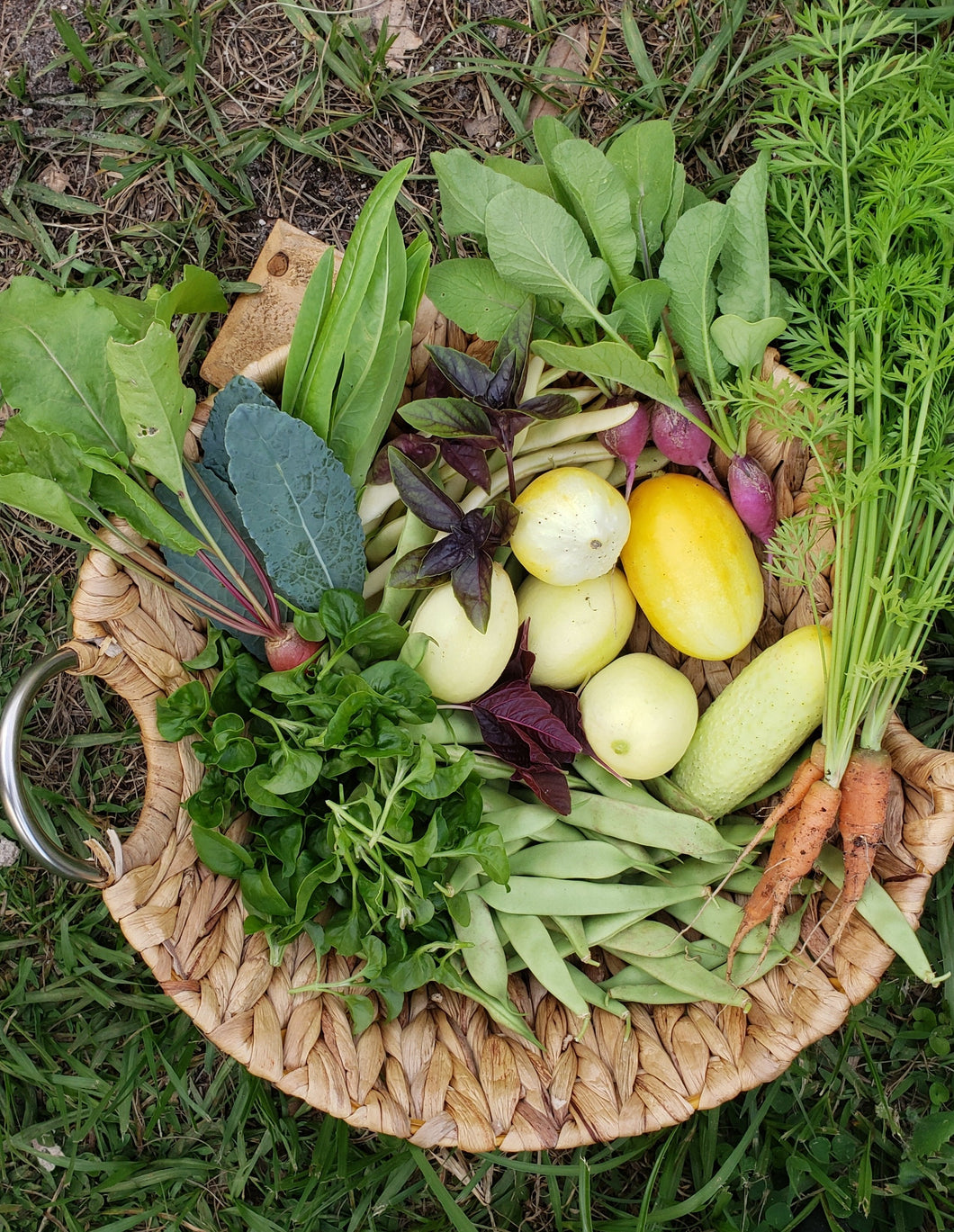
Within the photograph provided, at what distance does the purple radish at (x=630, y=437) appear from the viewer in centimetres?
150

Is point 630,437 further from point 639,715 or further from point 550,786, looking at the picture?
point 550,786

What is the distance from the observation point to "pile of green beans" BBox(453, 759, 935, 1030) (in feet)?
4.84

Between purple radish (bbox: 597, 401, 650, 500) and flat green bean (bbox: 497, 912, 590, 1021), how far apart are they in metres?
0.71

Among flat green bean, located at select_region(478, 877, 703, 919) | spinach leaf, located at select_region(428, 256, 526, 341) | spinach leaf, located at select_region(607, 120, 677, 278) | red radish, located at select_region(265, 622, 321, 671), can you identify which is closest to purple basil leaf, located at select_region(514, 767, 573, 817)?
flat green bean, located at select_region(478, 877, 703, 919)

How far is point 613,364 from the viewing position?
1358 millimetres

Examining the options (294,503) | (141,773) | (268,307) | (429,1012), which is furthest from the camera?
(141,773)

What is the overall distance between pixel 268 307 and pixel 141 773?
92cm

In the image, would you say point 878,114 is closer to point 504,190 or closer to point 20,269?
point 504,190

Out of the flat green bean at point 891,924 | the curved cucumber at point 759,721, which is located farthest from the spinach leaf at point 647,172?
the flat green bean at point 891,924

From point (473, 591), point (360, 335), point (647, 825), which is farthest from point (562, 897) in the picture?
point (360, 335)

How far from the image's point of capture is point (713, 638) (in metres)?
1.49

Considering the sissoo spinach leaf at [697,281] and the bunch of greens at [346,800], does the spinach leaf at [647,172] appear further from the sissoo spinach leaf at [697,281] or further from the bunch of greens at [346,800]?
the bunch of greens at [346,800]

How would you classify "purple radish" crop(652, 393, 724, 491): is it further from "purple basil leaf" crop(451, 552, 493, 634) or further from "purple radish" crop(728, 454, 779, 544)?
"purple basil leaf" crop(451, 552, 493, 634)

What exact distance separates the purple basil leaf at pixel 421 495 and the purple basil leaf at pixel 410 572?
0.04m
